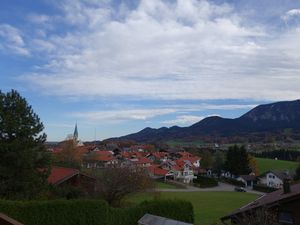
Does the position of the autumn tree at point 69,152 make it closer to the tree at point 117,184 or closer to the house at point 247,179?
the tree at point 117,184

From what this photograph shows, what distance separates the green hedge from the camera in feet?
77.6

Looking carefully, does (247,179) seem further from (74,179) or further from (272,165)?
(74,179)

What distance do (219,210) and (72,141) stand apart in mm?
44532

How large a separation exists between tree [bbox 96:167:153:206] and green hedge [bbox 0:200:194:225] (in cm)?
995

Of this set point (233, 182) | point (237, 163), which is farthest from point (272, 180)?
point (233, 182)

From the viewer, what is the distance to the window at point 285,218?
888 inches

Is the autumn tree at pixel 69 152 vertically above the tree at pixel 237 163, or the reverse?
the autumn tree at pixel 69 152

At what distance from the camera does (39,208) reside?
78.5 ft

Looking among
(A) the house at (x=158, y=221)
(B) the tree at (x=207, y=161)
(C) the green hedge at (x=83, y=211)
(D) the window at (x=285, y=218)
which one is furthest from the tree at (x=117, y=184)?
(B) the tree at (x=207, y=161)

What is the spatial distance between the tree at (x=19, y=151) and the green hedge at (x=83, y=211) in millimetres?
2415

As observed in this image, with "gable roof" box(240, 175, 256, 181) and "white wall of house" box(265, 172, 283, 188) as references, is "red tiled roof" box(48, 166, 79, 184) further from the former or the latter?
"white wall of house" box(265, 172, 283, 188)

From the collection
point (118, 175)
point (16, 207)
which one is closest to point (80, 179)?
point (118, 175)

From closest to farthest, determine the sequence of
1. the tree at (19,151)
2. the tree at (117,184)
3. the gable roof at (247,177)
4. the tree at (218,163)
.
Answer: the tree at (19,151), the tree at (117,184), the gable roof at (247,177), the tree at (218,163)

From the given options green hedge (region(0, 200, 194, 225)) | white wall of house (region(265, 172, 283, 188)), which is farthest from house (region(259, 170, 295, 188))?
green hedge (region(0, 200, 194, 225))
